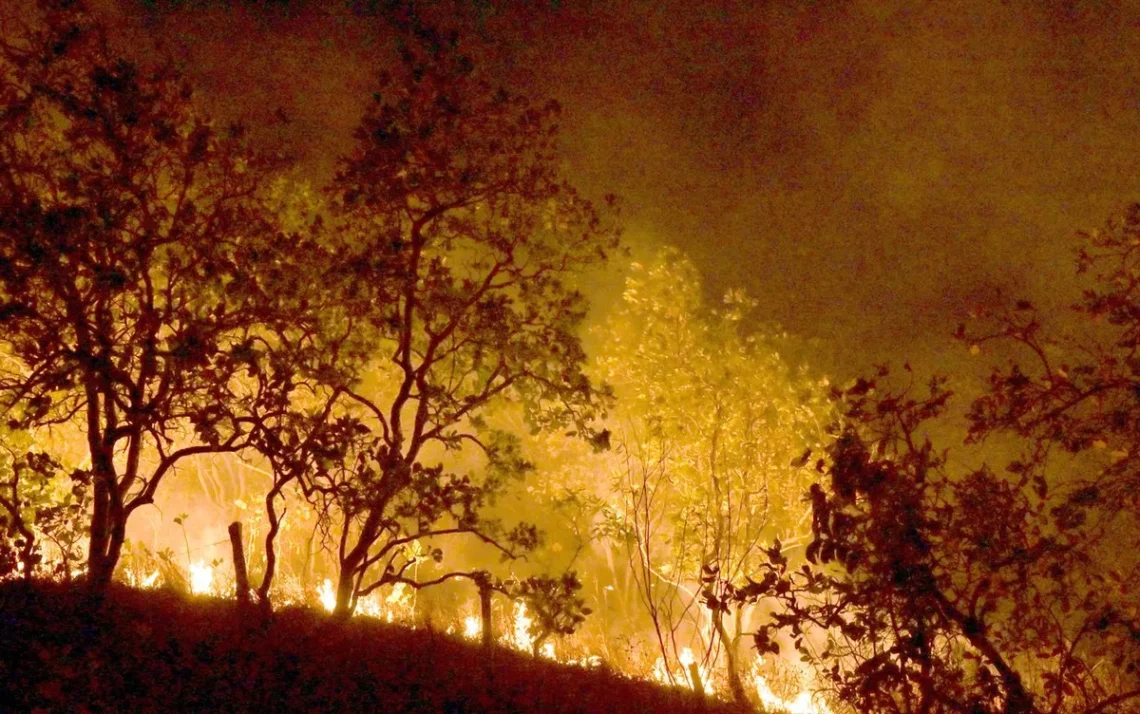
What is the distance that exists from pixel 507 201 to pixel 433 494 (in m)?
3.61

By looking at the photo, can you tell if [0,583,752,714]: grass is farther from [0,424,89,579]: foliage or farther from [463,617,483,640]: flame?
[463,617,483,640]: flame

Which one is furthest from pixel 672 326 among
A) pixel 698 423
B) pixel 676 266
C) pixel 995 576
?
pixel 995 576

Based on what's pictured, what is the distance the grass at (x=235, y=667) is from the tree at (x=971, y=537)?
10.6 feet

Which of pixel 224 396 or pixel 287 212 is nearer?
pixel 224 396

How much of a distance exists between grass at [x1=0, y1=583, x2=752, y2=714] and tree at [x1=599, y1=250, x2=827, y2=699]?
17.2ft

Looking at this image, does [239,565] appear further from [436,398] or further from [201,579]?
[201,579]

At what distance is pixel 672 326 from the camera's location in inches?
653

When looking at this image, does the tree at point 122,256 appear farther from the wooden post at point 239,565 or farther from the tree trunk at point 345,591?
the tree trunk at point 345,591

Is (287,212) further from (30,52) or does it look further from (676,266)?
(676,266)

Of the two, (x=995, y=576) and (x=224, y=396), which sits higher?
(x=224, y=396)

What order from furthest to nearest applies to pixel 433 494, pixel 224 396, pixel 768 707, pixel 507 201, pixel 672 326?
1. pixel 672 326
2. pixel 768 707
3. pixel 507 201
4. pixel 433 494
5. pixel 224 396

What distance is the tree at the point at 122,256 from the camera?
23.1 ft

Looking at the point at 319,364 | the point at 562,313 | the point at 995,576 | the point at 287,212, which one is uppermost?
the point at 287,212

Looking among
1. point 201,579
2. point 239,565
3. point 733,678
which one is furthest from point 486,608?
point 201,579
